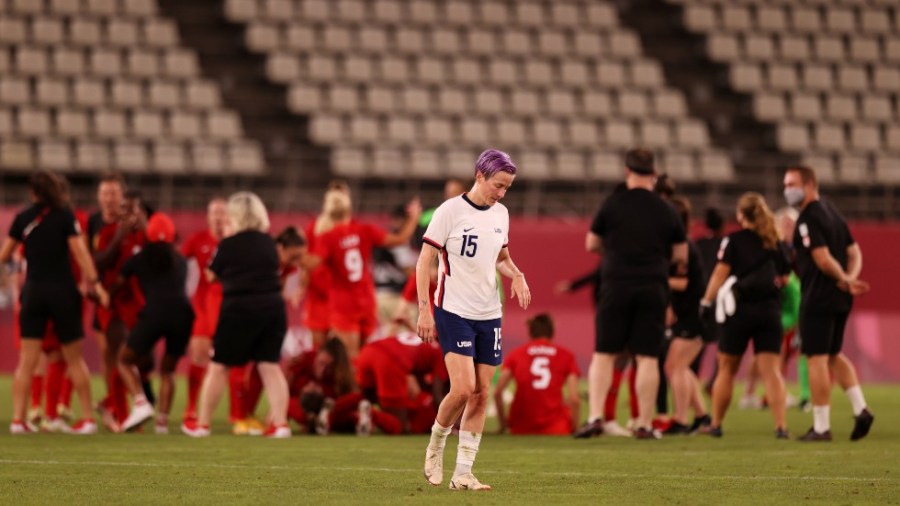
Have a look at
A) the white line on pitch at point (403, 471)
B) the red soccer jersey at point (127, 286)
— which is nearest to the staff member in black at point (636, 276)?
the white line on pitch at point (403, 471)

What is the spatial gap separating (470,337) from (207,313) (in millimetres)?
6215

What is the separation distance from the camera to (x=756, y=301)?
13.1 metres

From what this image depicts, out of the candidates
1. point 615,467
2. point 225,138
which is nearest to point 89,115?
point 225,138

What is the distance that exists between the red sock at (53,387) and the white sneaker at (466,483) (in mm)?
6203

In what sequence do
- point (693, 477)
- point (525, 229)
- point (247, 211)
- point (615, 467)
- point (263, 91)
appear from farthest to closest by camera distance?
1. point (263, 91)
2. point (525, 229)
3. point (247, 211)
4. point (615, 467)
5. point (693, 477)

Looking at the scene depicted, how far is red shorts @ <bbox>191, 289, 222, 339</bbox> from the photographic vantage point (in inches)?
567

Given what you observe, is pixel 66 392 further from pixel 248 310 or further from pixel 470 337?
pixel 470 337

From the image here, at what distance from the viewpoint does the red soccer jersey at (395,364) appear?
1309 cm

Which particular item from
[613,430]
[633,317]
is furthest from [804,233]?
[613,430]

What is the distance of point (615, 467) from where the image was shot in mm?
10195

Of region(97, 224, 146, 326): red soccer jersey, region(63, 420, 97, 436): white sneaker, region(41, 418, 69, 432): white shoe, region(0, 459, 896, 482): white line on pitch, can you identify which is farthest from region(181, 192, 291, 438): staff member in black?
region(0, 459, 896, 482): white line on pitch

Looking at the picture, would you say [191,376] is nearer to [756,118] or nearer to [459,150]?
[459,150]

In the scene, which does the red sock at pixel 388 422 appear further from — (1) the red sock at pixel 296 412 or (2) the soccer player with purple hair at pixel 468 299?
(2) the soccer player with purple hair at pixel 468 299

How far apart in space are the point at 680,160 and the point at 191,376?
15344 mm
